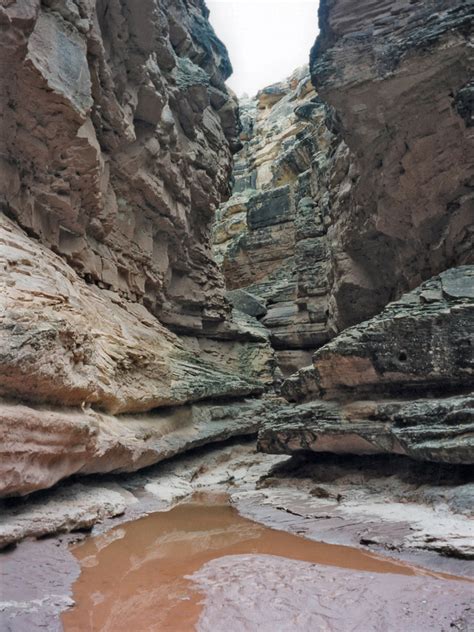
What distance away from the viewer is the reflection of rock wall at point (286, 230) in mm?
22234

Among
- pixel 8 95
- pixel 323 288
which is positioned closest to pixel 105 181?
pixel 8 95

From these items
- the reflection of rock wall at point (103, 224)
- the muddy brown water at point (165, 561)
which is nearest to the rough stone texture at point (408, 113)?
the reflection of rock wall at point (103, 224)

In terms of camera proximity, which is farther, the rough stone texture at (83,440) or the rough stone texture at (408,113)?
the rough stone texture at (408,113)

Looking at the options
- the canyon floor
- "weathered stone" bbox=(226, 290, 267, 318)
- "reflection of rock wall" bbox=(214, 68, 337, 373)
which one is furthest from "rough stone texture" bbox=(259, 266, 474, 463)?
"weathered stone" bbox=(226, 290, 267, 318)

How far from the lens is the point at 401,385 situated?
352 inches

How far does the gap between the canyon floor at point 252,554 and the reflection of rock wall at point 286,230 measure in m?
11.9

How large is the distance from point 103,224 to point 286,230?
18.4 meters

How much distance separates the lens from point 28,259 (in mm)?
7605

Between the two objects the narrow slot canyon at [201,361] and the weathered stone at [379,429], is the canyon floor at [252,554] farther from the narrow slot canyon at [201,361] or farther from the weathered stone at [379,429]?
the weathered stone at [379,429]

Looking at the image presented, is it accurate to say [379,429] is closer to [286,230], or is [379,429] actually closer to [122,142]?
[122,142]

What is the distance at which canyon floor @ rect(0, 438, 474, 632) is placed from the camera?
3.79 metres

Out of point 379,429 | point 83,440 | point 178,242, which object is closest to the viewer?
point 83,440

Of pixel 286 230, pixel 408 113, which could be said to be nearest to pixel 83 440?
pixel 408 113

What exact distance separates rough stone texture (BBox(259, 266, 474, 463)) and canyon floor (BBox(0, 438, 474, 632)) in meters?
0.68
